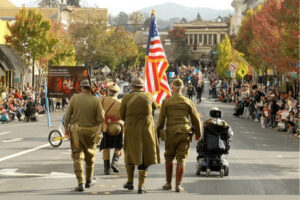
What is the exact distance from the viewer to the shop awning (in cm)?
5611

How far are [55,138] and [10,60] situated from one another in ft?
120

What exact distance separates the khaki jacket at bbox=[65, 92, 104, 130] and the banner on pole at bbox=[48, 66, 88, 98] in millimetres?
18280

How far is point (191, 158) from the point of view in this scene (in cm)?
1942

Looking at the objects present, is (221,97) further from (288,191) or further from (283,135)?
(288,191)

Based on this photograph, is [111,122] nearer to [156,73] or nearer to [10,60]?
[156,73]

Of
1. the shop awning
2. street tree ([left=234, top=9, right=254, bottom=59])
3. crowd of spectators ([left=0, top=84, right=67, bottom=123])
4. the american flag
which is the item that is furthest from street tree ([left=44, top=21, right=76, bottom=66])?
the american flag

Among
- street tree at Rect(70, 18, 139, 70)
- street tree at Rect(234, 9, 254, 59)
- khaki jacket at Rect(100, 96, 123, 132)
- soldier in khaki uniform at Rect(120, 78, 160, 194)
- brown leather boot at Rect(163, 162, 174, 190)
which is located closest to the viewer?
soldier in khaki uniform at Rect(120, 78, 160, 194)

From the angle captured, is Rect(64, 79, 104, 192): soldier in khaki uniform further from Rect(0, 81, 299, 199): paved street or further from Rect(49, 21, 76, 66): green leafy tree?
Rect(49, 21, 76, 66): green leafy tree

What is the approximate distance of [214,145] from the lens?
14.9 m

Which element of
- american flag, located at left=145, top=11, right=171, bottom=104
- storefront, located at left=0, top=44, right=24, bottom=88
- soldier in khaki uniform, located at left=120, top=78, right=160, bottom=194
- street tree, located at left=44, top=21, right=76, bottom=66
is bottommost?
soldier in khaki uniform, located at left=120, top=78, right=160, bottom=194

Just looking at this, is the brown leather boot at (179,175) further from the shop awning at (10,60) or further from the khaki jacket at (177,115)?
the shop awning at (10,60)

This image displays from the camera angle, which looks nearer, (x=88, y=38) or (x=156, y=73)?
(x=156, y=73)

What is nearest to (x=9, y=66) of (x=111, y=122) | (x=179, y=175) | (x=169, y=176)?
(x=111, y=122)

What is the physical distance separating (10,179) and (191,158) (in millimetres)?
6659
